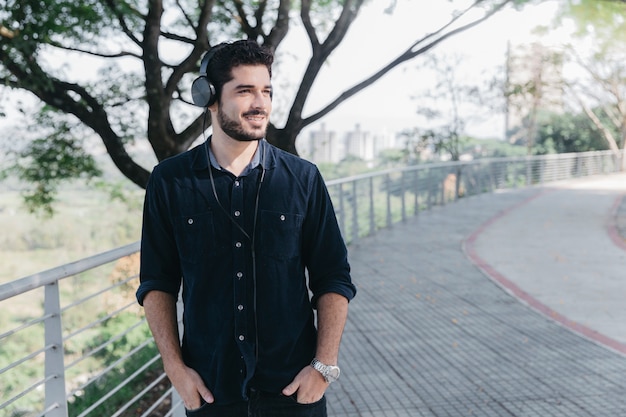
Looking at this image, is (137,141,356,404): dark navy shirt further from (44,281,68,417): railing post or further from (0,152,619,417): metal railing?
(44,281,68,417): railing post

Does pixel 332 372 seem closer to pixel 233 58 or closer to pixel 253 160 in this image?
pixel 253 160

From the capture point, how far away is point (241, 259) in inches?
81.3

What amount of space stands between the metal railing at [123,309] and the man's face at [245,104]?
2.98 ft

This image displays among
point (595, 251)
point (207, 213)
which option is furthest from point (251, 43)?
point (595, 251)

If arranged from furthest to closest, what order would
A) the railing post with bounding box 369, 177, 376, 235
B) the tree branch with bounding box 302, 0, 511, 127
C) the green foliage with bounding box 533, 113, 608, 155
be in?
the green foliage with bounding box 533, 113, 608, 155, the railing post with bounding box 369, 177, 376, 235, the tree branch with bounding box 302, 0, 511, 127

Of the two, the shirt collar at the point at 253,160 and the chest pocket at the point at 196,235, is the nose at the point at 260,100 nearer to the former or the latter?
the shirt collar at the point at 253,160

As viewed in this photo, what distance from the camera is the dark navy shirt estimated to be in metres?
2.07

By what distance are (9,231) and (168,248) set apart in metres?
56.1

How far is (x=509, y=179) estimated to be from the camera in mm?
26141

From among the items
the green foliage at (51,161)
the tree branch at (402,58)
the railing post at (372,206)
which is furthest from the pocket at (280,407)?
the railing post at (372,206)

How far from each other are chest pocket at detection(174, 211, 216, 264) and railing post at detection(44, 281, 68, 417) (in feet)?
3.02

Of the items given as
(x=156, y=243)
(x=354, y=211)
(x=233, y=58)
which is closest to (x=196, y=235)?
(x=156, y=243)

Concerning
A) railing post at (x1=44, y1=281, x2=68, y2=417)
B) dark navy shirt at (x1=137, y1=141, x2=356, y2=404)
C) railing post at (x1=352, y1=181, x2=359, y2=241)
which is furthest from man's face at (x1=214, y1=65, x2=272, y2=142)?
railing post at (x1=352, y1=181, x2=359, y2=241)

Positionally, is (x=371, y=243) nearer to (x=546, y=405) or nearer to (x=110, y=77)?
(x=110, y=77)
